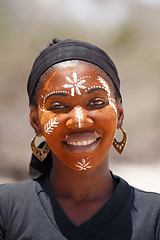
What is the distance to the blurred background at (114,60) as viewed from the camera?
873 centimetres

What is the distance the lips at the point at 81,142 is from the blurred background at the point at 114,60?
5.12 m

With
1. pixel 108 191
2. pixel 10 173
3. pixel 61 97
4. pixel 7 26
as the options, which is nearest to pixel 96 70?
pixel 61 97

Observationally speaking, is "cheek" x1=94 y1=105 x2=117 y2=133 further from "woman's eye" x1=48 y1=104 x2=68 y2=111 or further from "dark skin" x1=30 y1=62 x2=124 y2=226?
"woman's eye" x1=48 y1=104 x2=68 y2=111

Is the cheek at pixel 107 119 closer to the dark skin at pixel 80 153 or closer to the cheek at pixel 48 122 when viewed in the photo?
the dark skin at pixel 80 153

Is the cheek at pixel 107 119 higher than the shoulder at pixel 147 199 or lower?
higher

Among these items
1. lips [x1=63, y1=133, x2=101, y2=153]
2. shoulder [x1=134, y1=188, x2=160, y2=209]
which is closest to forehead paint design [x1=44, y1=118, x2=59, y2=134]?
lips [x1=63, y1=133, x2=101, y2=153]

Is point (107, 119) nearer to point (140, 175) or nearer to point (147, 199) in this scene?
point (147, 199)

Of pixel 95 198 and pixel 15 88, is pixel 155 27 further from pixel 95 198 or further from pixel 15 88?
pixel 95 198

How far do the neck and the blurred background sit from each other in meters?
4.88

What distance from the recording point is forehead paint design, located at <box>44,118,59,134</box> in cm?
249

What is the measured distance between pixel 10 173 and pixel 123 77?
197 inches

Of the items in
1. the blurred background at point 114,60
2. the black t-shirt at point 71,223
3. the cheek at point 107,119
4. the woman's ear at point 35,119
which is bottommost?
the black t-shirt at point 71,223

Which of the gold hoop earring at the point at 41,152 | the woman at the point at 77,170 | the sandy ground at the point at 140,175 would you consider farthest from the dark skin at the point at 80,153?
the sandy ground at the point at 140,175

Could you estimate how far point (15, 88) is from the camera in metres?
11.1
